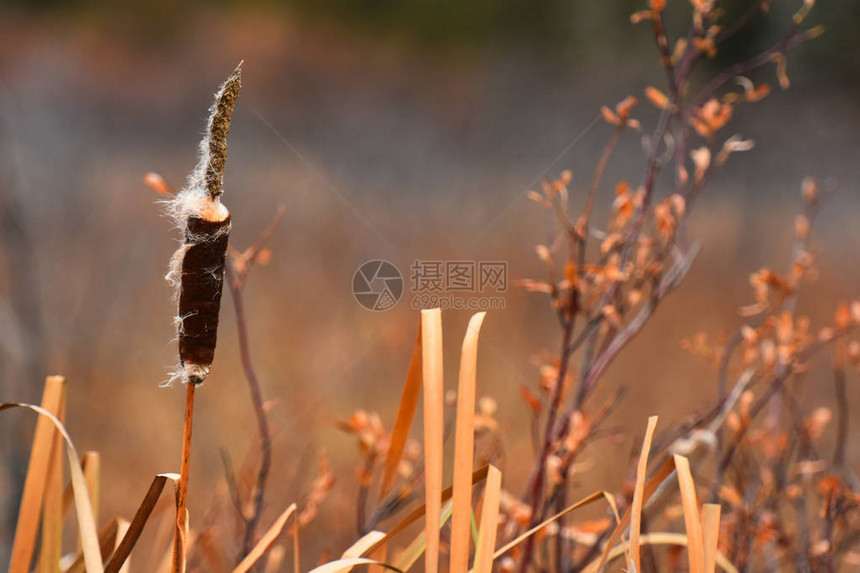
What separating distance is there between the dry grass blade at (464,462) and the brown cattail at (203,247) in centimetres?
9

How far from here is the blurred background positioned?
43.6 inches

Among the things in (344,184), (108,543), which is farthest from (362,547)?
(344,184)

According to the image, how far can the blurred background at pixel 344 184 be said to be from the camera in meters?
1.11

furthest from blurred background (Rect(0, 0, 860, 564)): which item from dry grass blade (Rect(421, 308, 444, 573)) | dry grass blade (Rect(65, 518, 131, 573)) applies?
dry grass blade (Rect(421, 308, 444, 573))

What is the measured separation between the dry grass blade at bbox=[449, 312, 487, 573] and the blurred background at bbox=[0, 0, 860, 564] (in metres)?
0.78

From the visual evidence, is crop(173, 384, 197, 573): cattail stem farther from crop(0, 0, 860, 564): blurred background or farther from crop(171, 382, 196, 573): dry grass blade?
crop(0, 0, 860, 564): blurred background

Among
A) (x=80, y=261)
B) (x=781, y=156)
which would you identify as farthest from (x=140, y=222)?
(x=781, y=156)

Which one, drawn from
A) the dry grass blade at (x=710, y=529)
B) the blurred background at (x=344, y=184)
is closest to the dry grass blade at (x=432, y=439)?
the dry grass blade at (x=710, y=529)

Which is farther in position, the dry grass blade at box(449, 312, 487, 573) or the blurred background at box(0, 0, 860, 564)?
the blurred background at box(0, 0, 860, 564)

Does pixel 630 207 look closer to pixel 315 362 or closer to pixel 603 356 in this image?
pixel 603 356

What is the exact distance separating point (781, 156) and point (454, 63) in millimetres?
655

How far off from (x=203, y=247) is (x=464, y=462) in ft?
0.41

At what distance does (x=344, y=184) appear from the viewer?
1228 mm

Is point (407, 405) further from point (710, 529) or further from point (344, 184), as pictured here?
point (344, 184)
